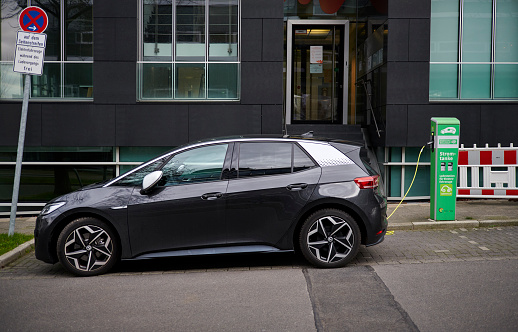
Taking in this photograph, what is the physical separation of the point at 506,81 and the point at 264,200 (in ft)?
27.4

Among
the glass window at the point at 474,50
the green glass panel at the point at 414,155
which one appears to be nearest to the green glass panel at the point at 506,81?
the glass window at the point at 474,50

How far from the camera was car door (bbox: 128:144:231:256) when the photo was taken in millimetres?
6258

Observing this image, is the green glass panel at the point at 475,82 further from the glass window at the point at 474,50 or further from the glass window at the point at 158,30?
the glass window at the point at 158,30

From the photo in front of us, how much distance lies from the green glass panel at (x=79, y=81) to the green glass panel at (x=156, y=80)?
1.18 meters

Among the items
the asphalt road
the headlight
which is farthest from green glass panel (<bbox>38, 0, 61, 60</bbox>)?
the headlight

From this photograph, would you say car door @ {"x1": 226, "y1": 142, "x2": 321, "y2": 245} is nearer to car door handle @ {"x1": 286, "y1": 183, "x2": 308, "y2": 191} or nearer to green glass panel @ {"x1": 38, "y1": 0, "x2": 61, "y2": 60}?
car door handle @ {"x1": 286, "y1": 183, "x2": 308, "y2": 191}

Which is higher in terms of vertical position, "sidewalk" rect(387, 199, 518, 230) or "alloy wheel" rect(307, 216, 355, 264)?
"alloy wheel" rect(307, 216, 355, 264)

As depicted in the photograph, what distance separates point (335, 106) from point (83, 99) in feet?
22.2

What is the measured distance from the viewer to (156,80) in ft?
39.0

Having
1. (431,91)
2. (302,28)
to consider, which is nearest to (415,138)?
(431,91)

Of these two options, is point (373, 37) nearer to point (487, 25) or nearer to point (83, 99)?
point (487, 25)

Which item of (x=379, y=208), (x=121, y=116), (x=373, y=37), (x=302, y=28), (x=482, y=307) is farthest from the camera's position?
(x=302, y=28)

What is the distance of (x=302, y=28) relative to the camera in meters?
14.7

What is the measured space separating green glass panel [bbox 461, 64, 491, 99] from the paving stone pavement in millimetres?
4873
